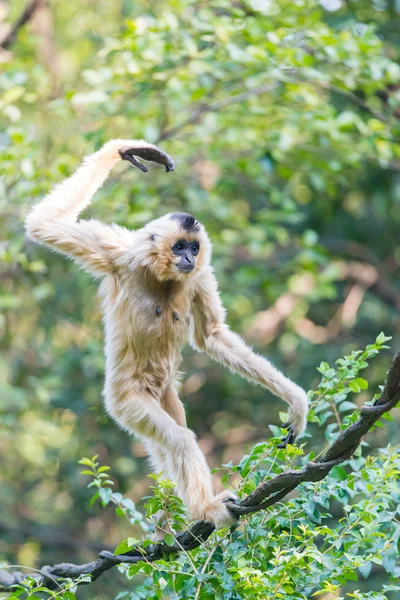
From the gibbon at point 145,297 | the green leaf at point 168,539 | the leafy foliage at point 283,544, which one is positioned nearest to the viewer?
the leafy foliage at point 283,544

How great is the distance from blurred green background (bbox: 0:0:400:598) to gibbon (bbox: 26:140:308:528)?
2399 mm

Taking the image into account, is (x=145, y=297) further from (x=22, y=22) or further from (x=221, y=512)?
(x=22, y=22)

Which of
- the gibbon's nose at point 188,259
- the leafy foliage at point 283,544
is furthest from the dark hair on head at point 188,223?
the leafy foliage at point 283,544

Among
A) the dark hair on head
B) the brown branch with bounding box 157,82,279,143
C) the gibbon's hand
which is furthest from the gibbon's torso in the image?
the brown branch with bounding box 157,82,279,143

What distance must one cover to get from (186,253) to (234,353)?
66 centimetres

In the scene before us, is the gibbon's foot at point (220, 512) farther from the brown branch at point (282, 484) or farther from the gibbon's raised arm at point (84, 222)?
the gibbon's raised arm at point (84, 222)

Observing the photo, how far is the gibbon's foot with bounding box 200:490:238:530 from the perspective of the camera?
3.80m

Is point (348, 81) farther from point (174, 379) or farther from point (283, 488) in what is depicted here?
point (283, 488)

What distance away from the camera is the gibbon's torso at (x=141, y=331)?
4.68 metres

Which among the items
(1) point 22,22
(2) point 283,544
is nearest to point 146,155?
(2) point 283,544

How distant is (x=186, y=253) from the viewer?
15.6ft

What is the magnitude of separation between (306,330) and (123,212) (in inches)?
223

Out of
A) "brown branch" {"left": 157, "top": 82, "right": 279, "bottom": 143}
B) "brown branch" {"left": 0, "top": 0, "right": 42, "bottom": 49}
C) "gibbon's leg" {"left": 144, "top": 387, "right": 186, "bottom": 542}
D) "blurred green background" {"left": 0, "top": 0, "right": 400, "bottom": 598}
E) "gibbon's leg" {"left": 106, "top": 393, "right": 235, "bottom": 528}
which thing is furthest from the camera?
"brown branch" {"left": 0, "top": 0, "right": 42, "bottom": 49}

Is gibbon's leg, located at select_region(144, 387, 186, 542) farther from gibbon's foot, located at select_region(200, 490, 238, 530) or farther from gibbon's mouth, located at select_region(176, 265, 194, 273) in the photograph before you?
gibbon's mouth, located at select_region(176, 265, 194, 273)
